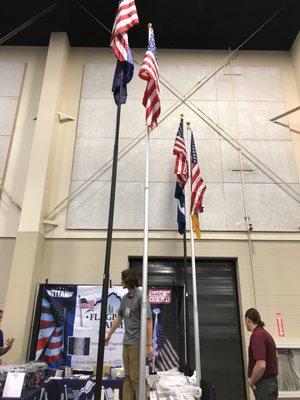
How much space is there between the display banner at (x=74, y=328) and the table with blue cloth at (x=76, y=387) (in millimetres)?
807

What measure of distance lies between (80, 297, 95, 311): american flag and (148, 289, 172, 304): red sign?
104 cm

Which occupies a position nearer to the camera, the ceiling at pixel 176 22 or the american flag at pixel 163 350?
the american flag at pixel 163 350

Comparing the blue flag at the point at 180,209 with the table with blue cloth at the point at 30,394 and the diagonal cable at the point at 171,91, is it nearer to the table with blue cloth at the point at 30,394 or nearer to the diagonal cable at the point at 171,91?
the diagonal cable at the point at 171,91

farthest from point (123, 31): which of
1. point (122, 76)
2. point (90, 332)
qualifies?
point (90, 332)

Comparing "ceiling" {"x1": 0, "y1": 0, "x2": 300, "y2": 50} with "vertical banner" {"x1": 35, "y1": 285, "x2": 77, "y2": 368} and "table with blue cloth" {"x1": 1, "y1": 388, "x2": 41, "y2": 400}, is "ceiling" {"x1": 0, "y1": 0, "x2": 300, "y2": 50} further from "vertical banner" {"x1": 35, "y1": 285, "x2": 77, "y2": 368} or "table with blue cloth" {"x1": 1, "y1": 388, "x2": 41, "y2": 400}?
"table with blue cloth" {"x1": 1, "y1": 388, "x2": 41, "y2": 400}

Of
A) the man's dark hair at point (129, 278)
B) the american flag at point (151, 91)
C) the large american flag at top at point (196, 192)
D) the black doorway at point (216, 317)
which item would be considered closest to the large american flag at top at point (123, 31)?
the american flag at point (151, 91)

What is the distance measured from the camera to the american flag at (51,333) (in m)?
6.05

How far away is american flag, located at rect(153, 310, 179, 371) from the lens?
20.4ft

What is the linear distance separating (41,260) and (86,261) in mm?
860

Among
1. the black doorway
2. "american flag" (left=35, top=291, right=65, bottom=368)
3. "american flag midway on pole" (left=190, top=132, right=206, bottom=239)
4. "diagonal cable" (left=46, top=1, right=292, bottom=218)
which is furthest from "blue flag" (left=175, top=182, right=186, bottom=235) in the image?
"american flag" (left=35, top=291, right=65, bottom=368)

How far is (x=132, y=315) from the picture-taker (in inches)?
167

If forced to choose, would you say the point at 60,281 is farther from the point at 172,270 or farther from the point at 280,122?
the point at 280,122

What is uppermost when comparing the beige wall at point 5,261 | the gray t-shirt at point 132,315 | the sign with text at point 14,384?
the beige wall at point 5,261

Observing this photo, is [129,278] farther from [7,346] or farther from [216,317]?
[216,317]
